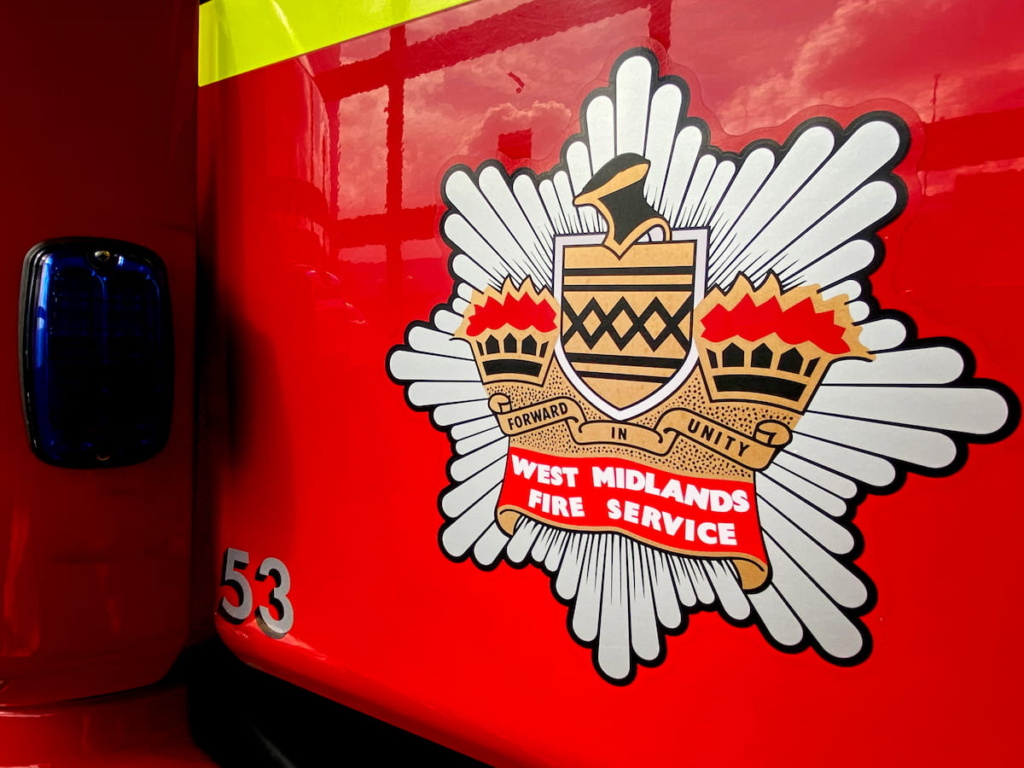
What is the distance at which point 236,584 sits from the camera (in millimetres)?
1137

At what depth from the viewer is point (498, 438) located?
2.86ft

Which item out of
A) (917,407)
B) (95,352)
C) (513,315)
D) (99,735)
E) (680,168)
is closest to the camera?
(917,407)

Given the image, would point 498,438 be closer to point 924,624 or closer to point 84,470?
point 924,624

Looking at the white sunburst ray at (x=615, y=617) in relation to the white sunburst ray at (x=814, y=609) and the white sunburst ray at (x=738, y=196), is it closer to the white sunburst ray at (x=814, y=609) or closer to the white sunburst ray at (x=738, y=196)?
the white sunburst ray at (x=814, y=609)

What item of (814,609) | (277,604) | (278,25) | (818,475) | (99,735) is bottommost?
(99,735)

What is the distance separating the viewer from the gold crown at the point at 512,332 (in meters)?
0.83

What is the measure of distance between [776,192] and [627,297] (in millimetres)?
147

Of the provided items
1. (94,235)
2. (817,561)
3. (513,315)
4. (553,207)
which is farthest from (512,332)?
(94,235)

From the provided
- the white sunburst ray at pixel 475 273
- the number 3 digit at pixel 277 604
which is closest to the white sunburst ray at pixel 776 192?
the white sunburst ray at pixel 475 273

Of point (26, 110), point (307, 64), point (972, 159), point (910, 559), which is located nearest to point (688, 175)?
point (972, 159)

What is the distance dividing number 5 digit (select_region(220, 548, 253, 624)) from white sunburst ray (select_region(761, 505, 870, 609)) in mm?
666

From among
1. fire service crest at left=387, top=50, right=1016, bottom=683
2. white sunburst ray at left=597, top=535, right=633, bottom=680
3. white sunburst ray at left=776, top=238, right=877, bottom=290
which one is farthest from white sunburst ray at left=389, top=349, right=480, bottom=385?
white sunburst ray at left=776, top=238, right=877, bottom=290

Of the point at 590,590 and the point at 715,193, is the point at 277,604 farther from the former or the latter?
the point at 715,193

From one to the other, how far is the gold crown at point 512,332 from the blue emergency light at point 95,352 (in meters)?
0.41
